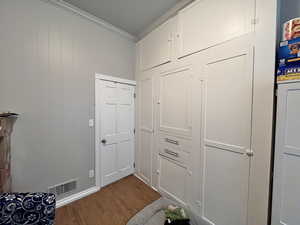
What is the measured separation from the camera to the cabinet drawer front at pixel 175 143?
184cm

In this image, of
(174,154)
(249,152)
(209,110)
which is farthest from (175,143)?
(249,152)

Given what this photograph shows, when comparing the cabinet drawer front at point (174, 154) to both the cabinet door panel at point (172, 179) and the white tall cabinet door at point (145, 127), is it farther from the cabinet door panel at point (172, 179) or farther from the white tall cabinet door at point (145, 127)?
the white tall cabinet door at point (145, 127)

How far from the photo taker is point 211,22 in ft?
5.06

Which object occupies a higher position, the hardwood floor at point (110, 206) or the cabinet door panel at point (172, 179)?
the cabinet door panel at point (172, 179)

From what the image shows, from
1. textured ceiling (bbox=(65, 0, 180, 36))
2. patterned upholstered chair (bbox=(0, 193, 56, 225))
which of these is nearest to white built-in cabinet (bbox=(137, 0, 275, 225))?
textured ceiling (bbox=(65, 0, 180, 36))

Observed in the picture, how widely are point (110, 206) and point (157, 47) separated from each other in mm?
2645

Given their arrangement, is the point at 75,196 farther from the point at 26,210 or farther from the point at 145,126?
the point at 145,126

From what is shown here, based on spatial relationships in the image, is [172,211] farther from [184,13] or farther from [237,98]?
[184,13]

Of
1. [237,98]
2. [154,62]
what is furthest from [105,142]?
[237,98]

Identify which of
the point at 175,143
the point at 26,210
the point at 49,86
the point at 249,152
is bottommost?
the point at 26,210

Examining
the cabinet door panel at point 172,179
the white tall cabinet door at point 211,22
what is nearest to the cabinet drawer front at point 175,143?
the cabinet door panel at point 172,179

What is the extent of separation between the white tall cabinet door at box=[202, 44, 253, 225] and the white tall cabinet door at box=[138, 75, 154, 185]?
42.7 inches

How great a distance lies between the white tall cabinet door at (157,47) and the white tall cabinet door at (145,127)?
0.30 meters

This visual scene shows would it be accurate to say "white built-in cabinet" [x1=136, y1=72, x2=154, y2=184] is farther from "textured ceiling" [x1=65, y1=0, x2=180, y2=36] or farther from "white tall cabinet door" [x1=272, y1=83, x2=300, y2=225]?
"white tall cabinet door" [x1=272, y1=83, x2=300, y2=225]
